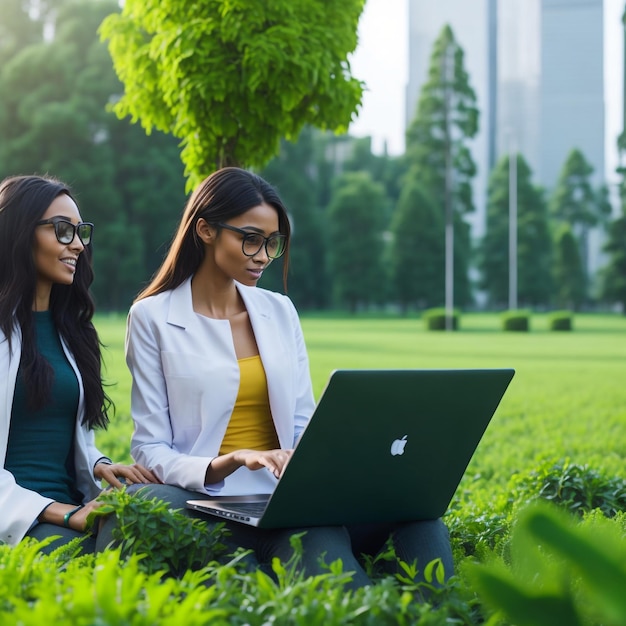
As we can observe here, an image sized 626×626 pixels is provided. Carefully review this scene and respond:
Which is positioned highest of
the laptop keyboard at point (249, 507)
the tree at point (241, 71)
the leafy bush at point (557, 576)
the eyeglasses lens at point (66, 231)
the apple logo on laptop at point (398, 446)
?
the tree at point (241, 71)

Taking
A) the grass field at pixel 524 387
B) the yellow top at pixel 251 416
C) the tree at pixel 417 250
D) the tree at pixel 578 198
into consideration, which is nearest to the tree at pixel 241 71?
the grass field at pixel 524 387

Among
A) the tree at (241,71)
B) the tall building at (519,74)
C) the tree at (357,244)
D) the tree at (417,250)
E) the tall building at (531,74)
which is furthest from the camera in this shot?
the tall building at (519,74)

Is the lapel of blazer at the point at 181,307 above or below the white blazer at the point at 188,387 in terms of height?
above

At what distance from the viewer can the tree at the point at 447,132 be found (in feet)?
118

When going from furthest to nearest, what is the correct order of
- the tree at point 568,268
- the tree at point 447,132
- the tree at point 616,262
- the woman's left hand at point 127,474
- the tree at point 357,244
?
the tree at point 568,268, the tree at point 357,244, the tree at point 616,262, the tree at point 447,132, the woman's left hand at point 127,474

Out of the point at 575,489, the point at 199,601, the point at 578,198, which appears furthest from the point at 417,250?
the point at 199,601

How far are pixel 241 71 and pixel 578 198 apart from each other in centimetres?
4813

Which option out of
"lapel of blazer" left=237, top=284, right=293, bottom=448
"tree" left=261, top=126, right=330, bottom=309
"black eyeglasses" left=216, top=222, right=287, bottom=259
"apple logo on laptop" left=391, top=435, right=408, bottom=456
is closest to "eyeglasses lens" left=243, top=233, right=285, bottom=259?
"black eyeglasses" left=216, top=222, right=287, bottom=259

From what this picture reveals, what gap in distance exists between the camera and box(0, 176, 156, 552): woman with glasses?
261 centimetres

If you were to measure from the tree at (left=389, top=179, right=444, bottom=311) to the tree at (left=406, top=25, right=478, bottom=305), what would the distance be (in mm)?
1689

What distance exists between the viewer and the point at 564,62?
61.1m

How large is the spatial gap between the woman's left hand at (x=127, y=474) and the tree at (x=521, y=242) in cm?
4523

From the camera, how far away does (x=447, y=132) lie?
123 feet

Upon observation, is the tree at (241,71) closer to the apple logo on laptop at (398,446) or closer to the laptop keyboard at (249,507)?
the laptop keyboard at (249,507)
